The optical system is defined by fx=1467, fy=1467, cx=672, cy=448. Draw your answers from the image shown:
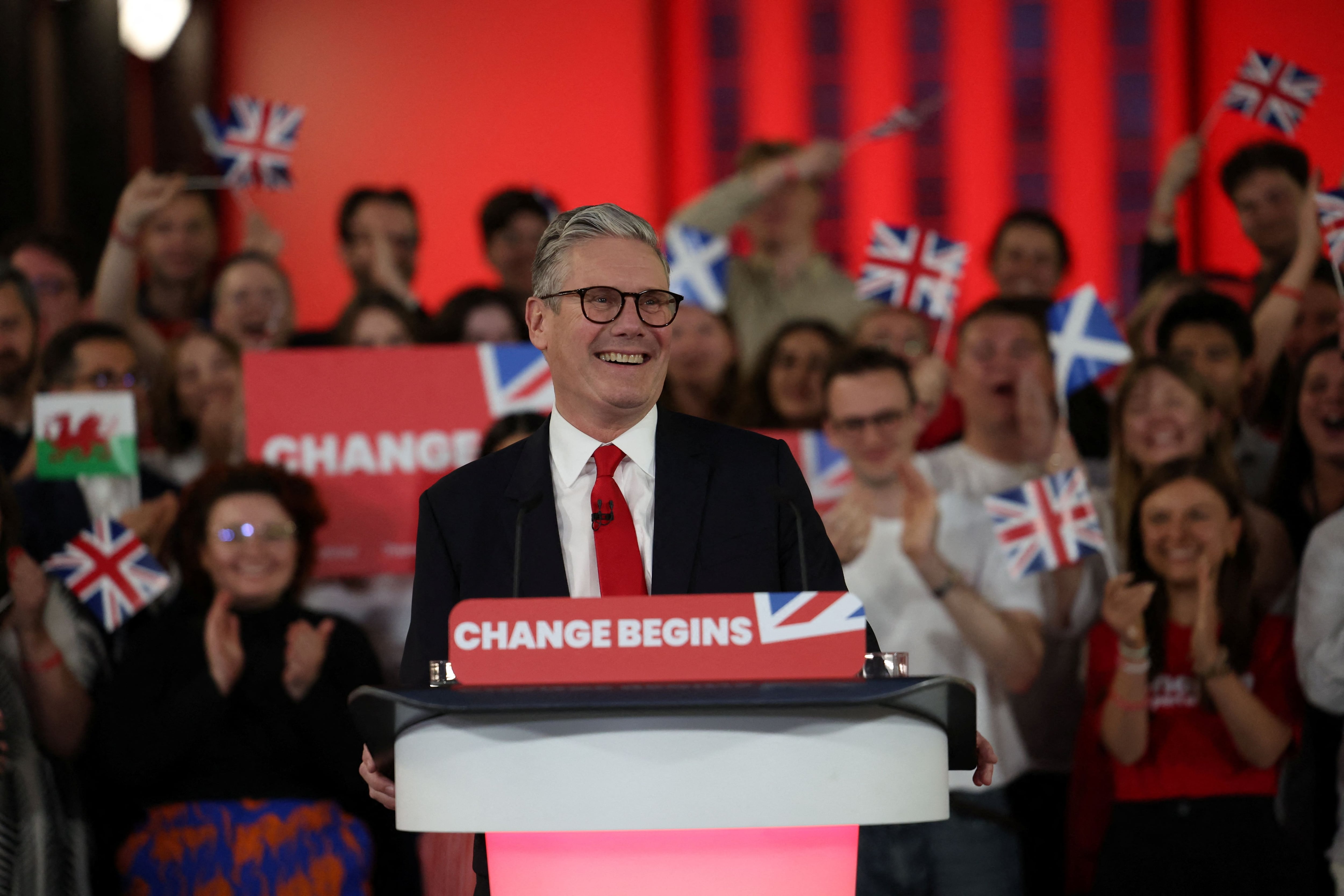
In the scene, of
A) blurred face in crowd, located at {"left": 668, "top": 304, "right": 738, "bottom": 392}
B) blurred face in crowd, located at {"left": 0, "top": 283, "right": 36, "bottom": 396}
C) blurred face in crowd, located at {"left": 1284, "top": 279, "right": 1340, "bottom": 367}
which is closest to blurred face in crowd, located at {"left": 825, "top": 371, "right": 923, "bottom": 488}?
blurred face in crowd, located at {"left": 668, "top": 304, "right": 738, "bottom": 392}

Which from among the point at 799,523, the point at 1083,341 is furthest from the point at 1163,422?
the point at 799,523

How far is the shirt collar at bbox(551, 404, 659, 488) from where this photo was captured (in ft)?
5.74

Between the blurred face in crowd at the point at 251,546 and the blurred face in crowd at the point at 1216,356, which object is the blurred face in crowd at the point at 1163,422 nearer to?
the blurred face in crowd at the point at 1216,356

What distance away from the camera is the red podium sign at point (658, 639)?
135cm

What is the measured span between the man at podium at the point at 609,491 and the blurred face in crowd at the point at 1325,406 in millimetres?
2256

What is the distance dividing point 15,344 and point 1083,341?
8.98ft

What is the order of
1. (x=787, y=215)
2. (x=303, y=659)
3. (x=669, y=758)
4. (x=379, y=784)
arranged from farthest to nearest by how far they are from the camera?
(x=787, y=215) < (x=303, y=659) < (x=379, y=784) < (x=669, y=758)

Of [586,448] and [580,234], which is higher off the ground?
[580,234]

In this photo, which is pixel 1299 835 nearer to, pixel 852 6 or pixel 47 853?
pixel 47 853

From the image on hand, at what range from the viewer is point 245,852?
3.09m

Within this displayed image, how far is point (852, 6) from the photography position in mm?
7055

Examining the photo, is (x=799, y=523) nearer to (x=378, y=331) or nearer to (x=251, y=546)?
(x=251, y=546)

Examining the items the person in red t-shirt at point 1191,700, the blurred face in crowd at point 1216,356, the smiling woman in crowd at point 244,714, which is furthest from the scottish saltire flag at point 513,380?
the blurred face in crowd at point 1216,356

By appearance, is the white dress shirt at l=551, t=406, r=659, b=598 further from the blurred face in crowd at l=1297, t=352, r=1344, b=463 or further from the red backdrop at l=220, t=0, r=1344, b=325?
the red backdrop at l=220, t=0, r=1344, b=325
